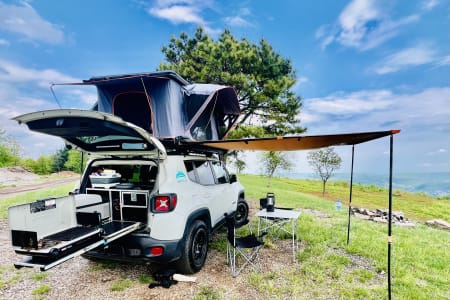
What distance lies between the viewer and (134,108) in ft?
16.7

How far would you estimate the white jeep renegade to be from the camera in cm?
285

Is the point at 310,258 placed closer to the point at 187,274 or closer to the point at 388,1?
the point at 187,274

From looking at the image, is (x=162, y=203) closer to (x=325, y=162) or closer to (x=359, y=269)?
(x=359, y=269)

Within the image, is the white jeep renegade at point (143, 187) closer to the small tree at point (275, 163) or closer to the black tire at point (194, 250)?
the black tire at point (194, 250)

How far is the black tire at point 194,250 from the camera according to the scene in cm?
319

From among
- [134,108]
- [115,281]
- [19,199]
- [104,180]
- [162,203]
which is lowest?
[19,199]

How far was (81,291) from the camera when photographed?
296cm

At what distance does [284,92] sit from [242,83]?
1.93 m

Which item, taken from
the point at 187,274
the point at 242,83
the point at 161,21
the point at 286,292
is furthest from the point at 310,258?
the point at 161,21

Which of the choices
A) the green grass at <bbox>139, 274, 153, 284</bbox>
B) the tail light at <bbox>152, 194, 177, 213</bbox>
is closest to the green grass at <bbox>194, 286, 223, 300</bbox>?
the green grass at <bbox>139, 274, 153, 284</bbox>

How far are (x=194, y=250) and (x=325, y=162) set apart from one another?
14.7 m

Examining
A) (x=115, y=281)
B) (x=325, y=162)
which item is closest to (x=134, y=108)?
(x=115, y=281)

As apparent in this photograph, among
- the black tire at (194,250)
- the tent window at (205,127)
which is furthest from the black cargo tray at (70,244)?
the tent window at (205,127)

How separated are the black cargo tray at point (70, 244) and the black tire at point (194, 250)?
715 millimetres
